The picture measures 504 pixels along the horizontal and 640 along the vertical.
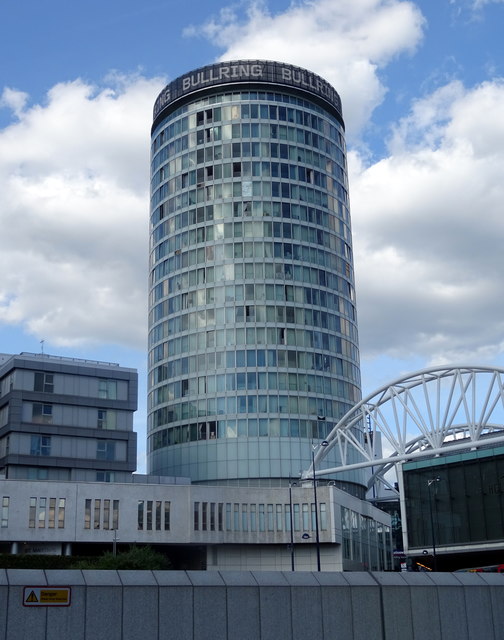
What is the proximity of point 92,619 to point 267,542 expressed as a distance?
87355mm

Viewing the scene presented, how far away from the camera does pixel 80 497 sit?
101500mm

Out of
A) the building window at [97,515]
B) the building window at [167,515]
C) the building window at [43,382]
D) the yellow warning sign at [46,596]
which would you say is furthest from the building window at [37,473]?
the yellow warning sign at [46,596]

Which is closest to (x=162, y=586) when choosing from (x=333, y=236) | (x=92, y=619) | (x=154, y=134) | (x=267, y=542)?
(x=92, y=619)

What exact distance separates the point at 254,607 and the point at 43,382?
8622 cm

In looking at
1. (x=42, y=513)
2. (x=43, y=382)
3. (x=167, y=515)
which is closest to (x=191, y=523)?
(x=167, y=515)

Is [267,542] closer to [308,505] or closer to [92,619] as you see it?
[308,505]

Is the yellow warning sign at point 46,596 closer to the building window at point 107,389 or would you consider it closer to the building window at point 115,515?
the building window at point 115,515

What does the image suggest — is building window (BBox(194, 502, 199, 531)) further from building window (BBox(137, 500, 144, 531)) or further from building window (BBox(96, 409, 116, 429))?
building window (BBox(96, 409, 116, 429))

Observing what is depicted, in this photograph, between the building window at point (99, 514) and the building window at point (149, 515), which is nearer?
the building window at point (99, 514)

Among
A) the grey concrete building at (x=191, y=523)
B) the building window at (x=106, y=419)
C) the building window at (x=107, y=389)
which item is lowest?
the grey concrete building at (x=191, y=523)

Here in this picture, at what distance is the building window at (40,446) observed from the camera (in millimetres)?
111312

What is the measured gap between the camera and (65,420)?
373 feet

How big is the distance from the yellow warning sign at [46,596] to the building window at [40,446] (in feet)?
281

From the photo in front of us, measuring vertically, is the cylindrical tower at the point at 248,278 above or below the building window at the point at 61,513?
above
